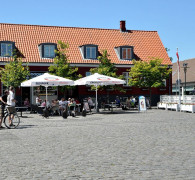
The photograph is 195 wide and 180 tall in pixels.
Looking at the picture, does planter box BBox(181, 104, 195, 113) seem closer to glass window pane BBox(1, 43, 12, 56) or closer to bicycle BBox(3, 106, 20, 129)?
bicycle BBox(3, 106, 20, 129)

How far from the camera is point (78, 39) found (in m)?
41.2

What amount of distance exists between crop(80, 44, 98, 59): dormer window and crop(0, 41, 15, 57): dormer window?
7134 millimetres

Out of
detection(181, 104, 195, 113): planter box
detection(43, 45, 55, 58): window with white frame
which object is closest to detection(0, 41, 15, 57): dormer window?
detection(43, 45, 55, 58): window with white frame

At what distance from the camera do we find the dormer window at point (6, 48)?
119 feet

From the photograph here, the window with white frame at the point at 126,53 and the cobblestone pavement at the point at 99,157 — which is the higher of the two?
the window with white frame at the point at 126,53

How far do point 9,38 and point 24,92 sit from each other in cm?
589

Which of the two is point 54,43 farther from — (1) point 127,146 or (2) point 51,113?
(1) point 127,146

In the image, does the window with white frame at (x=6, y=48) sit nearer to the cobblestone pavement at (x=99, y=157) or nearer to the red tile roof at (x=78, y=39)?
the red tile roof at (x=78, y=39)

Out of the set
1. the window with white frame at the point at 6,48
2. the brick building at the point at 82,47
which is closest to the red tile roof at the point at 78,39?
the brick building at the point at 82,47

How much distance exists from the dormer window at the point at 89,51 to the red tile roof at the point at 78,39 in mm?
487

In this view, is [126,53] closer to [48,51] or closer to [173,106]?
[48,51]

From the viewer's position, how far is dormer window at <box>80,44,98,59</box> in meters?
39.3

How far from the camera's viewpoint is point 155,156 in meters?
8.44

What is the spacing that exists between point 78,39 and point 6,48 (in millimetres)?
8257
